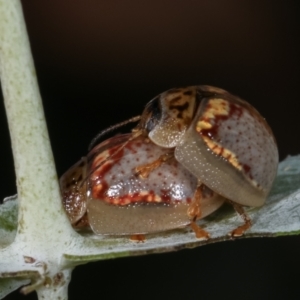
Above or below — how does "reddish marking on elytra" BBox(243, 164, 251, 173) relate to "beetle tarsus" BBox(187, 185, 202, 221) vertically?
above

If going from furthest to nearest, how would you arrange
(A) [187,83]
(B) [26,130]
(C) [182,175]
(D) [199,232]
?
1. (A) [187,83]
2. (C) [182,175]
3. (D) [199,232]
4. (B) [26,130]

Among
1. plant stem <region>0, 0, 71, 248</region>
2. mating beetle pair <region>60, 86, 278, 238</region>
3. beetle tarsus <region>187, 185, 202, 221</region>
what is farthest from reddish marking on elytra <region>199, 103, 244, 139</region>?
plant stem <region>0, 0, 71, 248</region>

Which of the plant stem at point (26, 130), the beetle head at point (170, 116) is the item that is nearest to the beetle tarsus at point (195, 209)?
the beetle head at point (170, 116)

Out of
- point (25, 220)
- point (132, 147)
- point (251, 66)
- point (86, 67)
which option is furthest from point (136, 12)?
point (25, 220)

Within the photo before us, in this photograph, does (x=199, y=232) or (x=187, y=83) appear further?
(x=187, y=83)

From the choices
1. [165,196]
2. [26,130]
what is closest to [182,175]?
[165,196]

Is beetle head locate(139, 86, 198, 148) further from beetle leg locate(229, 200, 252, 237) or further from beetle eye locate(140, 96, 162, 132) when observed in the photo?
beetle leg locate(229, 200, 252, 237)

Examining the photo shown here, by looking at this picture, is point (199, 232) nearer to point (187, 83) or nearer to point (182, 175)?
point (182, 175)

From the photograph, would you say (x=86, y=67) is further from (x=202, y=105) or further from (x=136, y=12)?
(x=202, y=105)
